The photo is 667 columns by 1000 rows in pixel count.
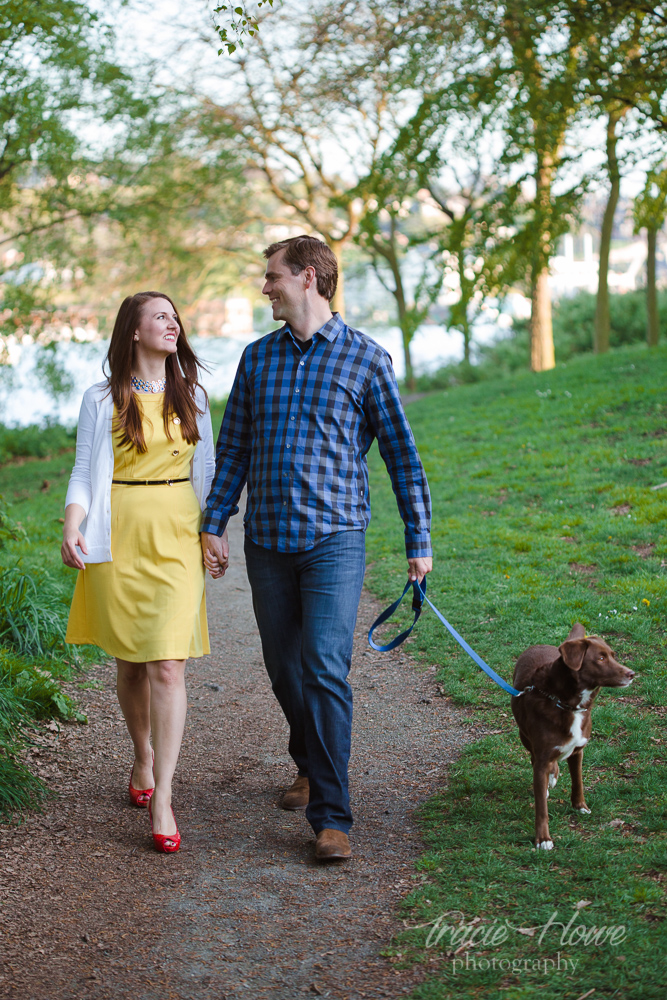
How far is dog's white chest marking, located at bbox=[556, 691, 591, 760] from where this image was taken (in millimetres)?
3398

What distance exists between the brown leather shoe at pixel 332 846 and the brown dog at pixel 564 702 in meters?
0.71

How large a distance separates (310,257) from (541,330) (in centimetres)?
1692

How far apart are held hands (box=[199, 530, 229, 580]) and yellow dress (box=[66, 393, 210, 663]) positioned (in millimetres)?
34

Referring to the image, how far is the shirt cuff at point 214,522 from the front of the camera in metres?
3.75

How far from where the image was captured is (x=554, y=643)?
18.3 ft

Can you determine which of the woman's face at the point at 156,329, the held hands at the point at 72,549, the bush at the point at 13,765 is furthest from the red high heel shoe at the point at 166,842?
the woman's face at the point at 156,329

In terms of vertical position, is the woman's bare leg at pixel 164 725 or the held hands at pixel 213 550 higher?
the held hands at pixel 213 550

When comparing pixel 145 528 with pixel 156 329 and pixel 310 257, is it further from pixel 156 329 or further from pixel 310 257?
pixel 310 257

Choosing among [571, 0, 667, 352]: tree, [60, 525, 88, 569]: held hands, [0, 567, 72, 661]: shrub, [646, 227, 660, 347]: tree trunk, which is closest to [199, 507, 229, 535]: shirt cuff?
[60, 525, 88, 569]: held hands

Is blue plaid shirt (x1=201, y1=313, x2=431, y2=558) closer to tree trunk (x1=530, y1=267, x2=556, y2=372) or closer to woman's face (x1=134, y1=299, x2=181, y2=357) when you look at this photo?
woman's face (x1=134, y1=299, x2=181, y2=357)

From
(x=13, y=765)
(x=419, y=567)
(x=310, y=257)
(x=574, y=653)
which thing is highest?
(x=310, y=257)

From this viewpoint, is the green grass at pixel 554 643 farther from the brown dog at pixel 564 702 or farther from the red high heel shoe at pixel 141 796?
the red high heel shoe at pixel 141 796

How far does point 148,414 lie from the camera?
149 inches

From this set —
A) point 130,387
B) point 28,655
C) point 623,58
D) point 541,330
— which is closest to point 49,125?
point 623,58
